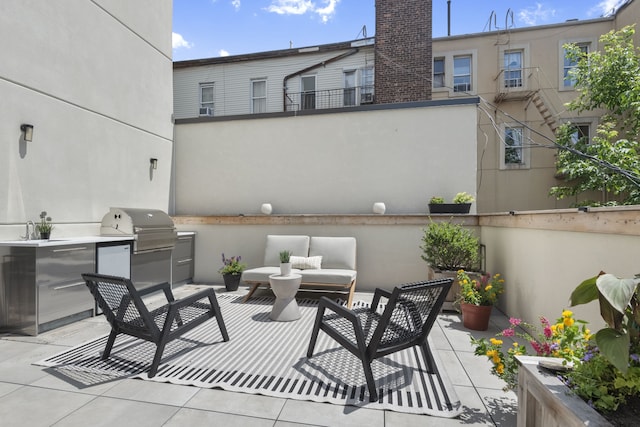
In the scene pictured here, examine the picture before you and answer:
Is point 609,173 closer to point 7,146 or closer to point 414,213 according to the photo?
point 414,213

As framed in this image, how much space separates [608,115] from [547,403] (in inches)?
485

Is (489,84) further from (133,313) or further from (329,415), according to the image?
(133,313)

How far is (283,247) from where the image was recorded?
20.4 ft

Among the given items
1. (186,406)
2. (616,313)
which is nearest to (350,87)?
(186,406)

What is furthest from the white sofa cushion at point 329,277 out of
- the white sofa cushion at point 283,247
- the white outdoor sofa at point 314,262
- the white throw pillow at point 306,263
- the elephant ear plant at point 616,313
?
the elephant ear plant at point 616,313

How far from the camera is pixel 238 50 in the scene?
1146cm

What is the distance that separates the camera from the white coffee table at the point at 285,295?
438 cm

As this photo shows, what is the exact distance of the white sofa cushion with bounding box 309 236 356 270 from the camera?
19.4 feet

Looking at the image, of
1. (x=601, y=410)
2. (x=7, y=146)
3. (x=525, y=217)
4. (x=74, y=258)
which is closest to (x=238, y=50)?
(x=7, y=146)

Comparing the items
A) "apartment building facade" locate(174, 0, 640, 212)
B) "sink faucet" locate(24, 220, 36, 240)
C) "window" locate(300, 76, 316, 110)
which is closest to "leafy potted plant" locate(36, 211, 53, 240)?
"sink faucet" locate(24, 220, 36, 240)

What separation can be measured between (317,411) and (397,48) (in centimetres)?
968

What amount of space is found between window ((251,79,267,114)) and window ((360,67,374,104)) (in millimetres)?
3557

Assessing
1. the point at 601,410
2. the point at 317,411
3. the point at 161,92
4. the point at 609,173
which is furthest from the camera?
the point at 609,173

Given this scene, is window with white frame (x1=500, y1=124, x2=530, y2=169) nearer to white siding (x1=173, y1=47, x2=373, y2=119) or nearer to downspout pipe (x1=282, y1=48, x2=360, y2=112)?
white siding (x1=173, y1=47, x2=373, y2=119)
